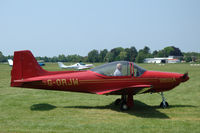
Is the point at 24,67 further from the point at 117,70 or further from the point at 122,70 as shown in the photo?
the point at 122,70

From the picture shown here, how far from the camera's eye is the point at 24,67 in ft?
25.8

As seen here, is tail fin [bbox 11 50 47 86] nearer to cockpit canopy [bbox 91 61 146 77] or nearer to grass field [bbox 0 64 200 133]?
grass field [bbox 0 64 200 133]

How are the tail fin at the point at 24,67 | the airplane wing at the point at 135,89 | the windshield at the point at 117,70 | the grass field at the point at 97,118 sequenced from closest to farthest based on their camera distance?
the grass field at the point at 97,118
the airplane wing at the point at 135,89
the tail fin at the point at 24,67
the windshield at the point at 117,70

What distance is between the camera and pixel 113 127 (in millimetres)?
5742

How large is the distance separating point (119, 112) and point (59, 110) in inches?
97.7

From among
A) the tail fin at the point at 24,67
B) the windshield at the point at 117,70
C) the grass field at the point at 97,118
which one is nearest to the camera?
the grass field at the point at 97,118

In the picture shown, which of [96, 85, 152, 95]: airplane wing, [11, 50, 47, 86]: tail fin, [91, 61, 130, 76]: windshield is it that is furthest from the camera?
[91, 61, 130, 76]: windshield

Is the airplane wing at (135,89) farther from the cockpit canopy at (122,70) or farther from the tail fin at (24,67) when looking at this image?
the tail fin at (24,67)

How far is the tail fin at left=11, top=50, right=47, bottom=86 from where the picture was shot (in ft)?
25.4

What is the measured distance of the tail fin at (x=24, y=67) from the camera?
7.74 meters

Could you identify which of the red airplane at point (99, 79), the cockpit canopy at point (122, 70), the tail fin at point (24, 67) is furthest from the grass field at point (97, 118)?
the cockpit canopy at point (122, 70)

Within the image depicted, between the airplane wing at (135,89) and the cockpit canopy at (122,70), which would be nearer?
the airplane wing at (135,89)

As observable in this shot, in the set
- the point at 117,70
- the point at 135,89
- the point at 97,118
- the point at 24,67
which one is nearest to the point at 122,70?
the point at 117,70

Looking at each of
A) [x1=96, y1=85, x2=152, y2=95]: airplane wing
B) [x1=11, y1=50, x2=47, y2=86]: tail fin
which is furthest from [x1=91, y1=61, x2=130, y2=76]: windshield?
[x1=11, y1=50, x2=47, y2=86]: tail fin
